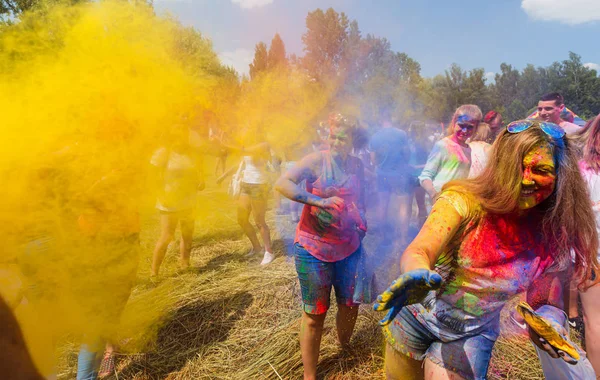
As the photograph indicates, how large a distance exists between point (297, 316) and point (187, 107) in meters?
2.39

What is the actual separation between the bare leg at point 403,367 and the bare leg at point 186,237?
9.88 feet

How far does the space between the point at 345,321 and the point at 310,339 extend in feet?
1.21

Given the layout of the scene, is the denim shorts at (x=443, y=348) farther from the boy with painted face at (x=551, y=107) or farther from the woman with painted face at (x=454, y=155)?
the boy with painted face at (x=551, y=107)

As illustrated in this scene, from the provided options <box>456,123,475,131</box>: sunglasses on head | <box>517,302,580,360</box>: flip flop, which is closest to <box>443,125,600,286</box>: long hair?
<box>517,302,580,360</box>: flip flop

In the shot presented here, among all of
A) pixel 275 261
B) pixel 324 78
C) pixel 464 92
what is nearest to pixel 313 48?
pixel 324 78

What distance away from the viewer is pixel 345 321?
2.37 m

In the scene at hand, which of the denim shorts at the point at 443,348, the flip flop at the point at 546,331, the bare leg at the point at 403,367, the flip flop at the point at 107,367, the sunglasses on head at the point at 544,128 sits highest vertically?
the sunglasses on head at the point at 544,128

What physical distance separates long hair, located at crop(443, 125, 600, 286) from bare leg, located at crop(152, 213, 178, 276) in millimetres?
A: 3147

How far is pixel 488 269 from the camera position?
1376mm

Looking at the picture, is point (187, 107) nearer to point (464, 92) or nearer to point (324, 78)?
point (324, 78)

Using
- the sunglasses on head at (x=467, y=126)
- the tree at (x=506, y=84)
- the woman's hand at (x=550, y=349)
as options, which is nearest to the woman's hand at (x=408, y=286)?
the woman's hand at (x=550, y=349)

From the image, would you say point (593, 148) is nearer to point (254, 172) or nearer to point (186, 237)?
point (254, 172)

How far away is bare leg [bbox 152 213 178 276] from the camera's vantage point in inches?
144

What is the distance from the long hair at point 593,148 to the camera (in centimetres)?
229
